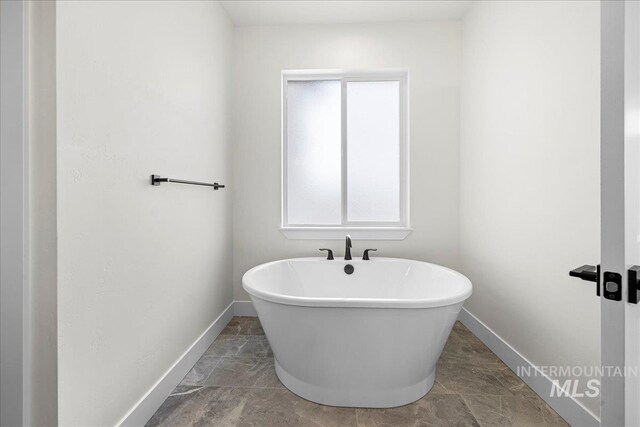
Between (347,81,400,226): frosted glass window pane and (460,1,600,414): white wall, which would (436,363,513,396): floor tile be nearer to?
(460,1,600,414): white wall

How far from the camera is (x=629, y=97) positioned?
21.9 inches

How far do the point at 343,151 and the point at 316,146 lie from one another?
247mm

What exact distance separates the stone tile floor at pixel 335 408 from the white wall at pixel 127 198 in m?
0.23

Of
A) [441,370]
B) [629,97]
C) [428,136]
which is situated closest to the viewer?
[629,97]

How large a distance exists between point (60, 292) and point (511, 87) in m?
2.39

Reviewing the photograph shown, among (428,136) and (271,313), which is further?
(428,136)

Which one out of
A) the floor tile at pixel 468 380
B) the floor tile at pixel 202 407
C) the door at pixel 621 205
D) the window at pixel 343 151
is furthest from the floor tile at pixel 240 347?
the door at pixel 621 205

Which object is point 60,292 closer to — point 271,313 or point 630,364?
point 271,313

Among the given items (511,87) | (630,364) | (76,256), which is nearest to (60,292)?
(76,256)

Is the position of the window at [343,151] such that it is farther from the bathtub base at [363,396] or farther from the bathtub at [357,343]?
the bathtub base at [363,396]

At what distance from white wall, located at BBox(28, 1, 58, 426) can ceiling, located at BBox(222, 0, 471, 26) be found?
1.74m

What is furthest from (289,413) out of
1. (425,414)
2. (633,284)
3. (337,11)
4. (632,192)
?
(337,11)

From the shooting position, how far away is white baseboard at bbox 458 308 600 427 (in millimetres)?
1299

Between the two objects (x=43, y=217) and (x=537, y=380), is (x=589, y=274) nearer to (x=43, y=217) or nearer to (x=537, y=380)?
(x=537, y=380)
